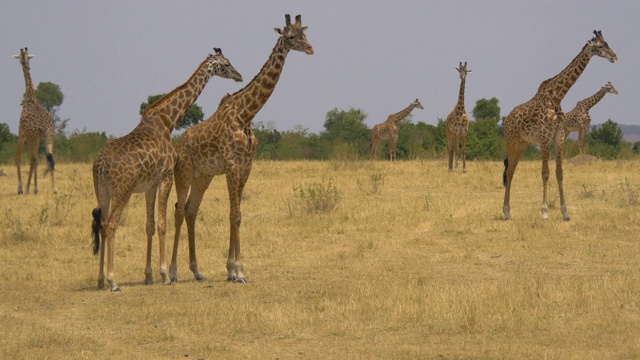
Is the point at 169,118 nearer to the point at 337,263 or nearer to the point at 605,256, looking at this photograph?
the point at 337,263

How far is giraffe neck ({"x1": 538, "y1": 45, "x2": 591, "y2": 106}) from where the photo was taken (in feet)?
50.1

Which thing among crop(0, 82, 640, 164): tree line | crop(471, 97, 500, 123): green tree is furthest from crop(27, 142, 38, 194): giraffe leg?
crop(471, 97, 500, 123): green tree

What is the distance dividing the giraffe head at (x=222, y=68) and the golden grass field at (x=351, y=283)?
242cm

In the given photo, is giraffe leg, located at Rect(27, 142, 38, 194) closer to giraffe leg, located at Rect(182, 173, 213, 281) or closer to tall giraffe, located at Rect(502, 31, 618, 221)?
giraffe leg, located at Rect(182, 173, 213, 281)

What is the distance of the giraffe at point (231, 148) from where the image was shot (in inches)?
421

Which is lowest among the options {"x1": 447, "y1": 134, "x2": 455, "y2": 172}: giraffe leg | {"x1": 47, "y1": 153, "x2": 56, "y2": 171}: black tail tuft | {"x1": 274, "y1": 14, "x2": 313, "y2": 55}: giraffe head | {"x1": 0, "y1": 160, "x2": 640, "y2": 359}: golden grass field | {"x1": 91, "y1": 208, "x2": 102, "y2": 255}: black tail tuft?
{"x1": 0, "y1": 160, "x2": 640, "y2": 359}: golden grass field

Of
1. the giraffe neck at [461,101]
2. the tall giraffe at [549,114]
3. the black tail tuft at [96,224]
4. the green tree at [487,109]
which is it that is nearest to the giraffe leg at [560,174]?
the tall giraffe at [549,114]

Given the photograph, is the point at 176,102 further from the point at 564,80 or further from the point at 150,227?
the point at 564,80

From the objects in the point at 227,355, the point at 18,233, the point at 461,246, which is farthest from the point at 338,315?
the point at 18,233

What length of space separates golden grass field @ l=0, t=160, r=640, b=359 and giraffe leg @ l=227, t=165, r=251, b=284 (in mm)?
221

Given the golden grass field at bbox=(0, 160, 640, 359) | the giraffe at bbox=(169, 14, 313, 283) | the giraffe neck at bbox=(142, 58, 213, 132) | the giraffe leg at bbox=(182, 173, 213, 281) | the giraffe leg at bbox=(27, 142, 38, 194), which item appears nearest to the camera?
the golden grass field at bbox=(0, 160, 640, 359)

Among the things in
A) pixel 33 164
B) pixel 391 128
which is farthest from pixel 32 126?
pixel 391 128

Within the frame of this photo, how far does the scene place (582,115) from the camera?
31750mm

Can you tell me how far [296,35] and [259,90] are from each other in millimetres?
769
